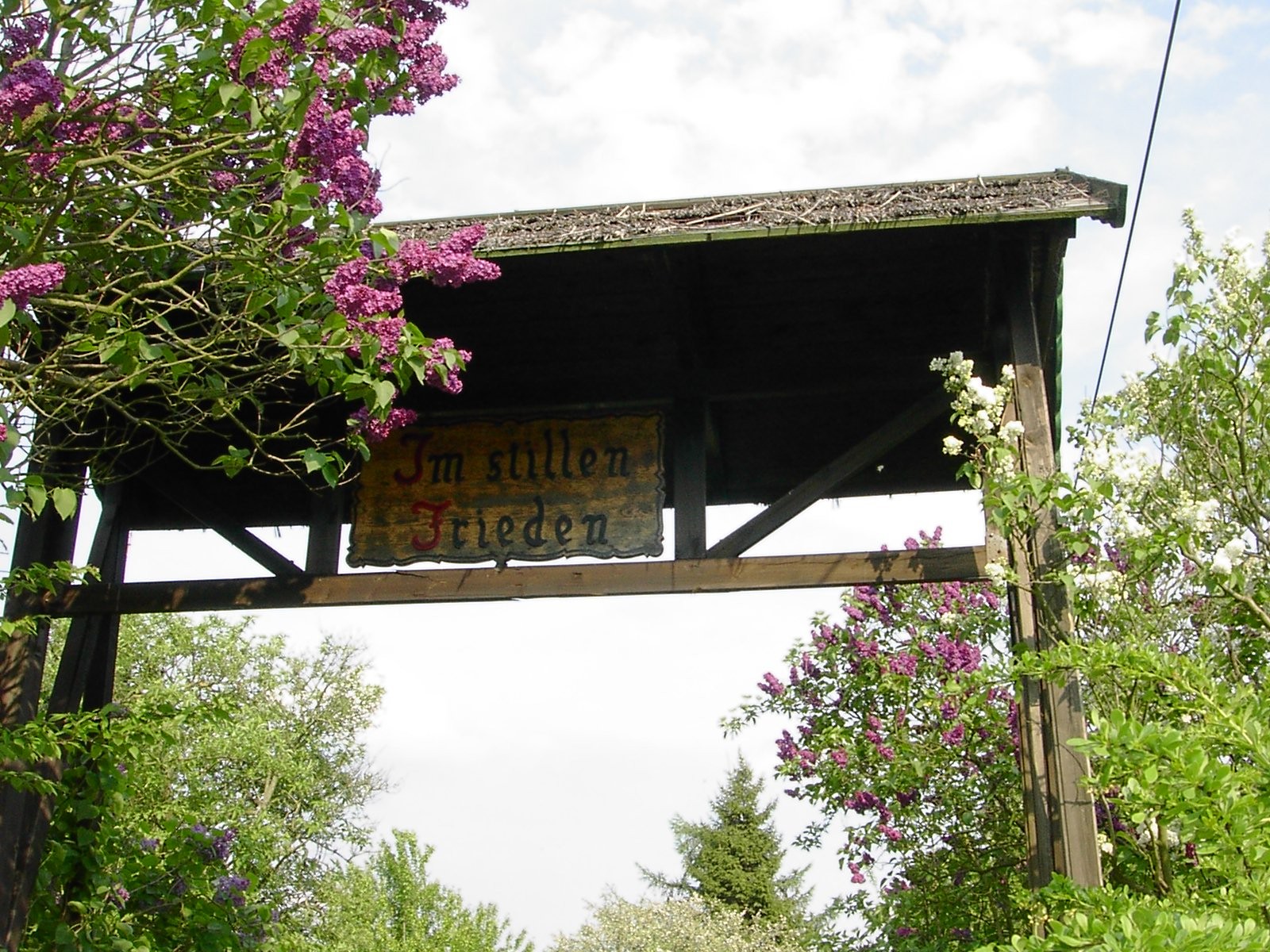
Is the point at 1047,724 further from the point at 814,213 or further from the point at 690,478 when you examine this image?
the point at 814,213

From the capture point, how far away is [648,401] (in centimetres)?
595

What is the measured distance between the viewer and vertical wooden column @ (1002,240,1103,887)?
4.51m

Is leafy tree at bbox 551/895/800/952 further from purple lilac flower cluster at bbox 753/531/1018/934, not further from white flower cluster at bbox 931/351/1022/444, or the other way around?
white flower cluster at bbox 931/351/1022/444

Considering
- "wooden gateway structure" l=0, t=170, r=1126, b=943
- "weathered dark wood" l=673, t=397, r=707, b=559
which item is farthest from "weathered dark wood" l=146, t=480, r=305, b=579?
"weathered dark wood" l=673, t=397, r=707, b=559

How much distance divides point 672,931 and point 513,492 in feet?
58.8

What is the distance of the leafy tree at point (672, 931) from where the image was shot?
2200 cm

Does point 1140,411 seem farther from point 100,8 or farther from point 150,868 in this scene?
point 150,868

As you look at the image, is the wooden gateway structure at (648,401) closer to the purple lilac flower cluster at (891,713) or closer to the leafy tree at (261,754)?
the purple lilac flower cluster at (891,713)

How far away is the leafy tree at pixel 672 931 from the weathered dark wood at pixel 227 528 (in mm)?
16907

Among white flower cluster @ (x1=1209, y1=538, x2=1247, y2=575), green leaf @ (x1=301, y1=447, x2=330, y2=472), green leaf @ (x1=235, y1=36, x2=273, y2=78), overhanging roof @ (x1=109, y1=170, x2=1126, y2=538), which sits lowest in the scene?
white flower cluster @ (x1=1209, y1=538, x2=1247, y2=575)

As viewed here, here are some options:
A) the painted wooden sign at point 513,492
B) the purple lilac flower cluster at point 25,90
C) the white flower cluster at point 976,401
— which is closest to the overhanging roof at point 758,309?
the painted wooden sign at point 513,492

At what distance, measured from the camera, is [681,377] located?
234 inches

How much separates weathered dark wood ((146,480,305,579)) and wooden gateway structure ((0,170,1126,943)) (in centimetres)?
1

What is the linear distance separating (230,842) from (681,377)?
2.94 metres
